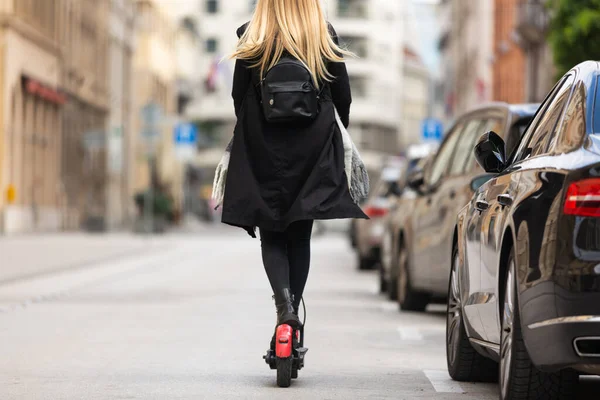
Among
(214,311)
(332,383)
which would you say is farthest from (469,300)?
(214,311)

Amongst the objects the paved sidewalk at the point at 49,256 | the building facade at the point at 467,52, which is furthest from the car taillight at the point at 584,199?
the building facade at the point at 467,52

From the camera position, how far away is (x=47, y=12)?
53.2 m

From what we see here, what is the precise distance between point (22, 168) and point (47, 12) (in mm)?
7238

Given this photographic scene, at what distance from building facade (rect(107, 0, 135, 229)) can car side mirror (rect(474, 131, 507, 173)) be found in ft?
197

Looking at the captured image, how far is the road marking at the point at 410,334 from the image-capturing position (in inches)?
449

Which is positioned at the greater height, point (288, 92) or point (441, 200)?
point (288, 92)

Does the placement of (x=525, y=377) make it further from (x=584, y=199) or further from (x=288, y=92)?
(x=288, y=92)

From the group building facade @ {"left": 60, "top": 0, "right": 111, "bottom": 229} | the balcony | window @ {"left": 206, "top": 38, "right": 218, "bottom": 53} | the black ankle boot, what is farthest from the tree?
window @ {"left": 206, "top": 38, "right": 218, "bottom": 53}

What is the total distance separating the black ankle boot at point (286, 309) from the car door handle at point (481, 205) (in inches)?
41.4

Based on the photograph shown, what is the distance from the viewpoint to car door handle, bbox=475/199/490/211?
24.0ft

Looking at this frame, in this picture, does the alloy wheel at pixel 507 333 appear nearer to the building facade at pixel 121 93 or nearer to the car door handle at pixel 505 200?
the car door handle at pixel 505 200

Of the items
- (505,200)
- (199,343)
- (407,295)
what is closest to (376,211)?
(407,295)

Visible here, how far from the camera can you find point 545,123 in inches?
270

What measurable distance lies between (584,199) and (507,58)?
5748 cm
